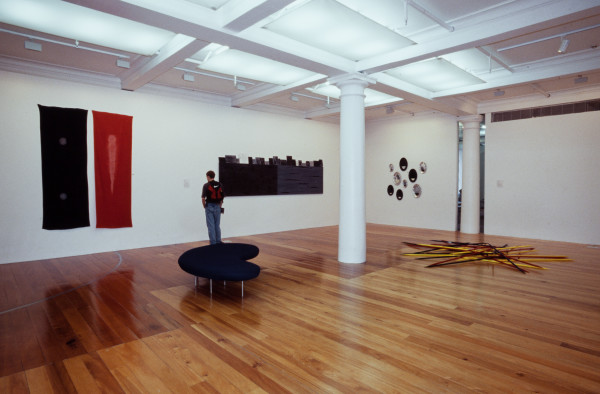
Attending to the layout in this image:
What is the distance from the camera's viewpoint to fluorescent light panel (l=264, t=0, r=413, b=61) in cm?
458

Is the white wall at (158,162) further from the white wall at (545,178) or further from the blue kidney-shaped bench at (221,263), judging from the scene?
the white wall at (545,178)

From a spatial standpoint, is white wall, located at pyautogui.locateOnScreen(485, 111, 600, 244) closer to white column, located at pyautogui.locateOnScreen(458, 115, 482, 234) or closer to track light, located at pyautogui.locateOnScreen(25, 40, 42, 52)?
white column, located at pyautogui.locateOnScreen(458, 115, 482, 234)

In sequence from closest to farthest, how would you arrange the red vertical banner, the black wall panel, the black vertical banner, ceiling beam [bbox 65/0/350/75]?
1. ceiling beam [bbox 65/0/350/75]
2. the black vertical banner
3. the red vertical banner
4. the black wall panel

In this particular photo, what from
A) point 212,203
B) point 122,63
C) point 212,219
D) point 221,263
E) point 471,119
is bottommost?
point 221,263

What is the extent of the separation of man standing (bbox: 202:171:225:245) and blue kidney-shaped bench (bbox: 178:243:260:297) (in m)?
2.18

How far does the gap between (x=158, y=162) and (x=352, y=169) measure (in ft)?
14.7

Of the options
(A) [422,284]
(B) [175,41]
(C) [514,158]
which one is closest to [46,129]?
(B) [175,41]

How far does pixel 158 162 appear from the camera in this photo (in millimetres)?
8016

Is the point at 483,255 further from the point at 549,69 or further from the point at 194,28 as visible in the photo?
the point at 194,28

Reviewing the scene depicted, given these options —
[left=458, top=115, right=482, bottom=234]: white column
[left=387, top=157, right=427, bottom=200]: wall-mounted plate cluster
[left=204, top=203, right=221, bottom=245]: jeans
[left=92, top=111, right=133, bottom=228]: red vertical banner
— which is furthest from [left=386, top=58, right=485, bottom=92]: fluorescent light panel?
[left=92, top=111, right=133, bottom=228]: red vertical banner

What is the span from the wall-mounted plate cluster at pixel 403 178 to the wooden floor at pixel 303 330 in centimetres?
556

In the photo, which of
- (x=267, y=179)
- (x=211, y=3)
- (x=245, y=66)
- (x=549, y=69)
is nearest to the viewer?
(x=211, y=3)

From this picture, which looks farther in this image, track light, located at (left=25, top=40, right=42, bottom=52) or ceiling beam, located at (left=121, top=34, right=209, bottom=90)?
track light, located at (left=25, top=40, right=42, bottom=52)

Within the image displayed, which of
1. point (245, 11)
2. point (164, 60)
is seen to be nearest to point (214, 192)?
point (164, 60)
